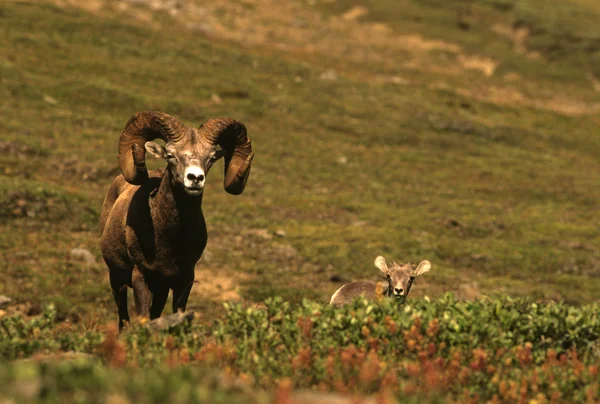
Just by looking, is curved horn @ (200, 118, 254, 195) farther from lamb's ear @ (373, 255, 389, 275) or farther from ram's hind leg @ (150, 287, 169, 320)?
lamb's ear @ (373, 255, 389, 275)

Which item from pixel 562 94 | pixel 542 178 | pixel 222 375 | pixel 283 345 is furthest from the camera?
pixel 562 94

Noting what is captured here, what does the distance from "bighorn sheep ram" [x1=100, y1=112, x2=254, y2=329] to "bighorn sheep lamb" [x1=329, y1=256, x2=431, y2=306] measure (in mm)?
3244

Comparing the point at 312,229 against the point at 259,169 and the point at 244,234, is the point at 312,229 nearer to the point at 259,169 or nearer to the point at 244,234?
the point at 244,234

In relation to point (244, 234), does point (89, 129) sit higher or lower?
higher

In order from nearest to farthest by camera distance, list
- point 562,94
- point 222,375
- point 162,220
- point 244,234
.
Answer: point 222,375
point 162,220
point 244,234
point 562,94

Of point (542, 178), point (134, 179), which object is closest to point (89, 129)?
point (542, 178)

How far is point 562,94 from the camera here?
78125 mm

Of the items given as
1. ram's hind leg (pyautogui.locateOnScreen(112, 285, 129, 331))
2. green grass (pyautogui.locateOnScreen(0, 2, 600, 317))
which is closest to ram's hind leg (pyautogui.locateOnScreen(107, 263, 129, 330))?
ram's hind leg (pyautogui.locateOnScreen(112, 285, 129, 331))

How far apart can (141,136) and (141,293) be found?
262cm

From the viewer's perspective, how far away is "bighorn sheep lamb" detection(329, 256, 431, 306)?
52.0ft

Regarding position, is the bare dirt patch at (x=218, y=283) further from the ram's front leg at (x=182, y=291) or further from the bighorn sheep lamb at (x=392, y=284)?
the ram's front leg at (x=182, y=291)

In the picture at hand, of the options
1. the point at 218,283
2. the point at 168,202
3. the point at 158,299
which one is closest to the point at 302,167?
the point at 218,283

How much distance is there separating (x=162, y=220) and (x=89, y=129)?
31128 millimetres

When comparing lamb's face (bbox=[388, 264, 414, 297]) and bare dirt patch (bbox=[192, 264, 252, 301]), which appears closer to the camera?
lamb's face (bbox=[388, 264, 414, 297])
